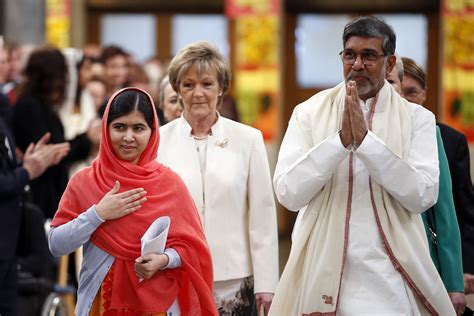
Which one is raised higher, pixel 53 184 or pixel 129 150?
pixel 129 150

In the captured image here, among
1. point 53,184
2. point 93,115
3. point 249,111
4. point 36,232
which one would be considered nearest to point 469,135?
point 249,111

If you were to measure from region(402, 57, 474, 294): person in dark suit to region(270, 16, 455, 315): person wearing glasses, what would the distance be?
0.91 meters

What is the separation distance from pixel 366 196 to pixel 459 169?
3.82 ft

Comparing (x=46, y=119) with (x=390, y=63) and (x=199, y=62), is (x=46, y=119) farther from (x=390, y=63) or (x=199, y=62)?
(x=390, y=63)

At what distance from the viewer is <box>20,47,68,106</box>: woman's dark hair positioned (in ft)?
31.9

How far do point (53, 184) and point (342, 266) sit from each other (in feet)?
15.7

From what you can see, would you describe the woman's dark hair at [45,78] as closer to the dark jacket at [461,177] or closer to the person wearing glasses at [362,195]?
the dark jacket at [461,177]

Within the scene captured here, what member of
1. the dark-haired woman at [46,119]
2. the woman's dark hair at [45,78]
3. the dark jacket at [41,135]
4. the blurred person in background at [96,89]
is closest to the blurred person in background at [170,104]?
the dark-haired woman at [46,119]

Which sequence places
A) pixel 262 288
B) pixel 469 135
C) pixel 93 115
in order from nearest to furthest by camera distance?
pixel 262 288 < pixel 93 115 < pixel 469 135

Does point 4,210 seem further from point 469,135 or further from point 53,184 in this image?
point 469,135

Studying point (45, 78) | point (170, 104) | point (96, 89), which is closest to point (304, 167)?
point (170, 104)

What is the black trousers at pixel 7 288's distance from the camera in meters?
7.16

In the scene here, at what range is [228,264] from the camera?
6121mm

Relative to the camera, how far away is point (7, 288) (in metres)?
7.20
